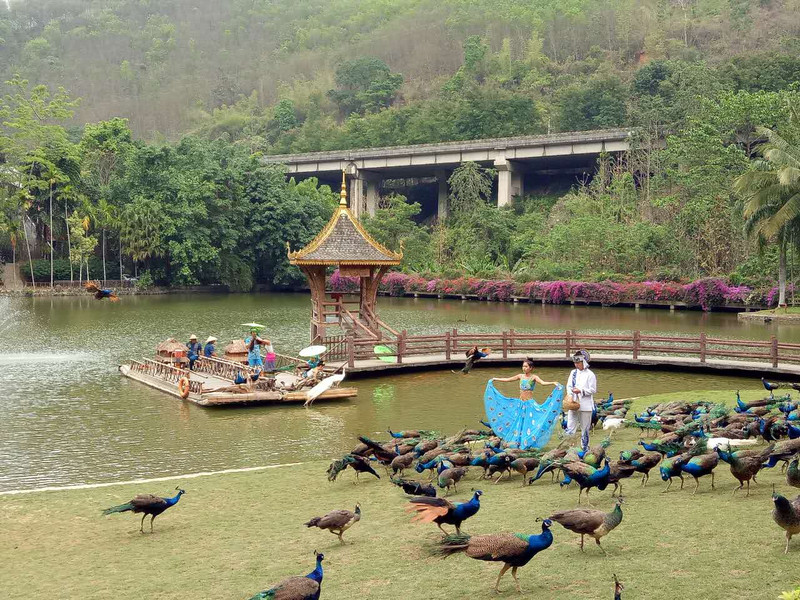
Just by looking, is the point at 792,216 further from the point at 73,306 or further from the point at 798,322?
the point at 73,306

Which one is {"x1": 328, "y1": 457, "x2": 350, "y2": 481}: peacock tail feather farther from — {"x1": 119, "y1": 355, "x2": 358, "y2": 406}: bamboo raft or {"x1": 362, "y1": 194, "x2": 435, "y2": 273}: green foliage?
{"x1": 362, "y1": 194, "x2": 435, "y2": 273}: green foliage

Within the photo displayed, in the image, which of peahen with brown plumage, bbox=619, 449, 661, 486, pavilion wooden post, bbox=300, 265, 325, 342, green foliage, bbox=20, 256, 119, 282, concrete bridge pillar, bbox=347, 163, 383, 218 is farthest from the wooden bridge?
concrete bridge pillar, bbox=347, 163, 383, 218

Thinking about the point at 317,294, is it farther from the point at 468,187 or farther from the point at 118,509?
the point at 468,187

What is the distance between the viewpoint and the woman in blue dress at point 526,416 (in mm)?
14423

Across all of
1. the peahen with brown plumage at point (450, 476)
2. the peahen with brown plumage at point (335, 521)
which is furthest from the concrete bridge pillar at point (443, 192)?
the peahen with brown plumage at point (335, 521)

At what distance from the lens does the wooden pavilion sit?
2928cm

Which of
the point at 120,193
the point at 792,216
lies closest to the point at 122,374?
the point at 792,216

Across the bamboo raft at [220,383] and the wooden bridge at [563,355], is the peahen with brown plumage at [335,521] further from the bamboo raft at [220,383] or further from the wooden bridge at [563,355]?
the wooden bridge at [563,355]

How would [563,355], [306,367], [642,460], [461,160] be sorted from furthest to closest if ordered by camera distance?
[461,160] < [563,355] < [306,367] < [642,460]

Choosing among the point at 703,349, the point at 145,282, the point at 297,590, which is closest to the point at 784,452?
the point at 297,590

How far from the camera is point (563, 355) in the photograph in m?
29.6

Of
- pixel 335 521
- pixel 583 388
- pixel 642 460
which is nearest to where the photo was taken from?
pixel 335 521

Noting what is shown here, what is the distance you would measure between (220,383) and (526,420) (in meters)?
12.6

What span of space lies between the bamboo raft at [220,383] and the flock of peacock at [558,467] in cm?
774
